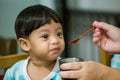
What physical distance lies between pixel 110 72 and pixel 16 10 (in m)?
2.45

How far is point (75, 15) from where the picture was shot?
3.21 metres

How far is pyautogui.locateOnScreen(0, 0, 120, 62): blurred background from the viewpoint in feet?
10.2

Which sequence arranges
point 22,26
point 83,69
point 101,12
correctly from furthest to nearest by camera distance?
point 101,12 → point 22,26 → point 83,69

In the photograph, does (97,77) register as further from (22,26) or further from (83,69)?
(22,26)

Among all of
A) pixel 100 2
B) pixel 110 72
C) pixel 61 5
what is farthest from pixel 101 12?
pixel 110 72

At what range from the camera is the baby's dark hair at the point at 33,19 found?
1.29 metres

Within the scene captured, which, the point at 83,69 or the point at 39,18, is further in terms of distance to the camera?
the point at 39,18

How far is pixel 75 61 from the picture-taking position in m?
0.87

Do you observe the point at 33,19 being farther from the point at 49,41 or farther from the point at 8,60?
the point at 8,60

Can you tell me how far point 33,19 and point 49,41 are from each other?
150mm

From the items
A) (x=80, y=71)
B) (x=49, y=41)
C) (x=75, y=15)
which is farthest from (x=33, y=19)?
(x=75, y=15)

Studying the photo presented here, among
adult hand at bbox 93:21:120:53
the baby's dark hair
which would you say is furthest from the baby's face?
adult hand at bbox 93:21:120:53

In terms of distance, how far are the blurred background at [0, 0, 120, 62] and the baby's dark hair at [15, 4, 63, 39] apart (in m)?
1.73

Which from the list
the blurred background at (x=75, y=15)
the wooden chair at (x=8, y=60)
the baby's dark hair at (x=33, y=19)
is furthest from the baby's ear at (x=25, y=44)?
the blurred background at (x=75, y=15)
